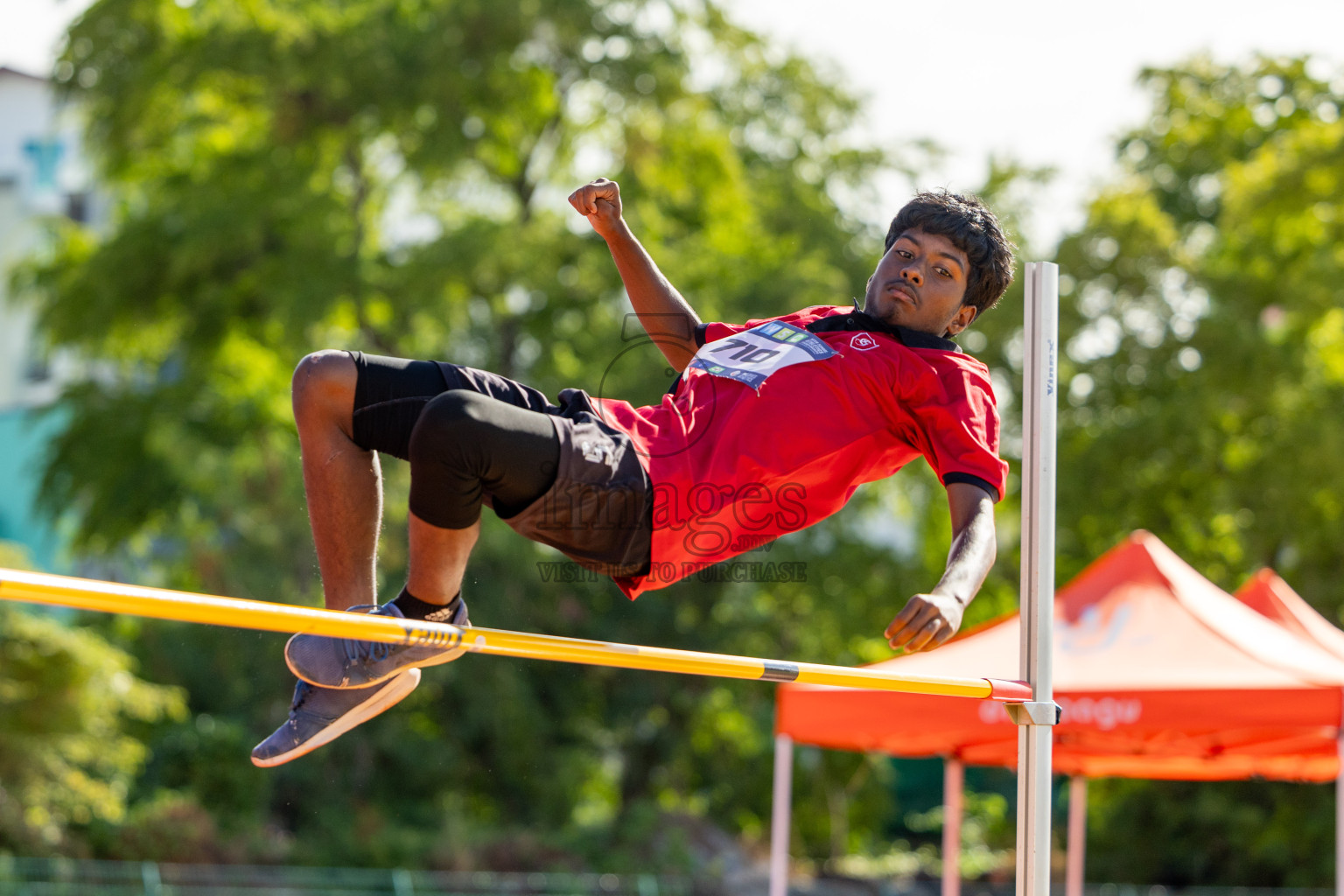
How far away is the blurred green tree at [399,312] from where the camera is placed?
37.8ft

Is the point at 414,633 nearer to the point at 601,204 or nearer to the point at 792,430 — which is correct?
the point at 792,430

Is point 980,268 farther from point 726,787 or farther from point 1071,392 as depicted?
point 726,787

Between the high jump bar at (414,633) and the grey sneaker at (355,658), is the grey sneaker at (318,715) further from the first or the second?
the high jump bar at (414,633)

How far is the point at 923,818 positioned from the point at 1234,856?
4070 mm

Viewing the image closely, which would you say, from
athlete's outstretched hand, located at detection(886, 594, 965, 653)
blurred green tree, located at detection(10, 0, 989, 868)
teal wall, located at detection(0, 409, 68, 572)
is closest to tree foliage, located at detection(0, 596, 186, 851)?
blurred green tree, located at detection(10, 0, 989, 868)

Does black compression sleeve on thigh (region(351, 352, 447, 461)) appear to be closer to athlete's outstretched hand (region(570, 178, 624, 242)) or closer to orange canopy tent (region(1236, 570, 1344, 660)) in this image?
athlete's outstretched hand (region(570, 178, 624, 242))

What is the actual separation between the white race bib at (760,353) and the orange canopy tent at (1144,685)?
10.3 ft

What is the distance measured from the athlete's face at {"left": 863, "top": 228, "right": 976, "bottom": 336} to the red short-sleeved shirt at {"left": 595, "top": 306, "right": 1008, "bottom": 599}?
0.07m

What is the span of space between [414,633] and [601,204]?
1159mm

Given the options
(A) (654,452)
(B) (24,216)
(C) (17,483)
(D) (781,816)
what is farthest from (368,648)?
(B) (24,216)

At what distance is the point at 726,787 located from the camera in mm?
13367

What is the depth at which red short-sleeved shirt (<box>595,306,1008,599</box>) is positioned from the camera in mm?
2518

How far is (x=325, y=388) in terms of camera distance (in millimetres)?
2473

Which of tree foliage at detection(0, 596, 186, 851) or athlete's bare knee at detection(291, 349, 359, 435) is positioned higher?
athlete's bare knee at detection(291, 349, 359, 435)
